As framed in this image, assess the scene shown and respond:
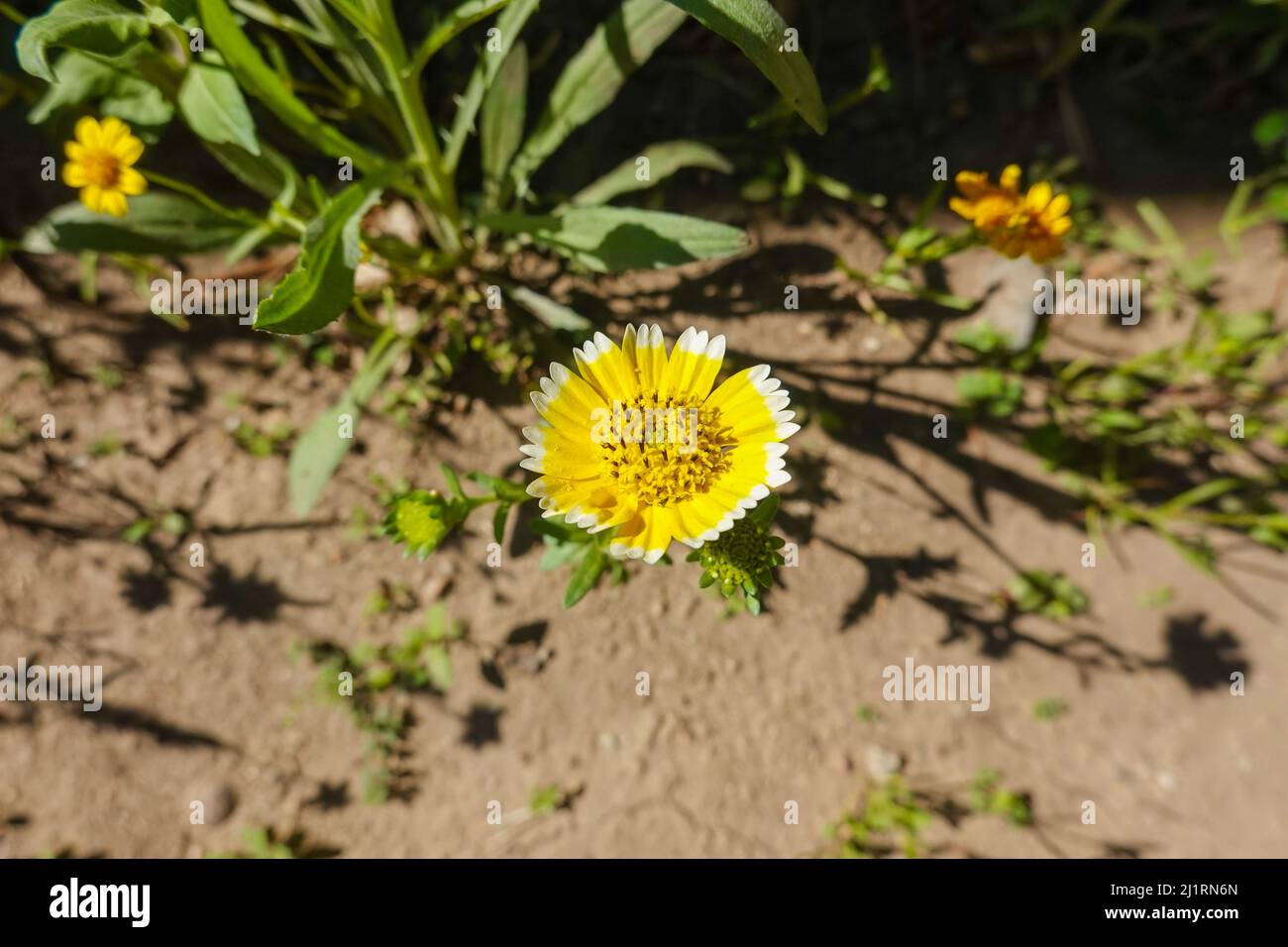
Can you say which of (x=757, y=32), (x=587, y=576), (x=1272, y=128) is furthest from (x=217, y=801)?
A: (x=1272, y=128)

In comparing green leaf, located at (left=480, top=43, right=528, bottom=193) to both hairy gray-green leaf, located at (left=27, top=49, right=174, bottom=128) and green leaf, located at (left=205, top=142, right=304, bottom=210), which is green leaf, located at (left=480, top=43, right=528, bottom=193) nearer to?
green leaf, located at (left=205, top=142, right=304, bottom=210)

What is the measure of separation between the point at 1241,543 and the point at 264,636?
391 cm

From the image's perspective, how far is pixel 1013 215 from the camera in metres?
2.29

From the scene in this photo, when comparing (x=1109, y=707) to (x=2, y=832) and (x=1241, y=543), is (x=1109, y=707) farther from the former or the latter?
(x=2, y=832)

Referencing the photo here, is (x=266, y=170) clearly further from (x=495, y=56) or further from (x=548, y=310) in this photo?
(x=548, y=310)

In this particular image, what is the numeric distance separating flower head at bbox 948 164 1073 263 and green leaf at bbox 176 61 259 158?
6.36ft

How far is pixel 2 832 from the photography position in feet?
9.64

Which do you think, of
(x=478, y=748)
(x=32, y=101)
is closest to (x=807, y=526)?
(x=478, y=748)

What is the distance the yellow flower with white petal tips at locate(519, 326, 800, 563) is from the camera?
175 cm

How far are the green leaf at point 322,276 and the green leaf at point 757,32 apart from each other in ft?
3.00

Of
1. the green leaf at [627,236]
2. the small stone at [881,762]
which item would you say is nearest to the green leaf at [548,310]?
the green leaf at [627,236]

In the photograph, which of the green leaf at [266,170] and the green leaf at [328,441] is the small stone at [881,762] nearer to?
the green leaf at [328,441]

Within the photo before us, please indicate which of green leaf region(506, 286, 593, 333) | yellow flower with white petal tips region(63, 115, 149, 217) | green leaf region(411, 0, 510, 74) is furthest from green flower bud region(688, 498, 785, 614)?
yellow flower with white petal tips region(63, 115, 149, 217)
